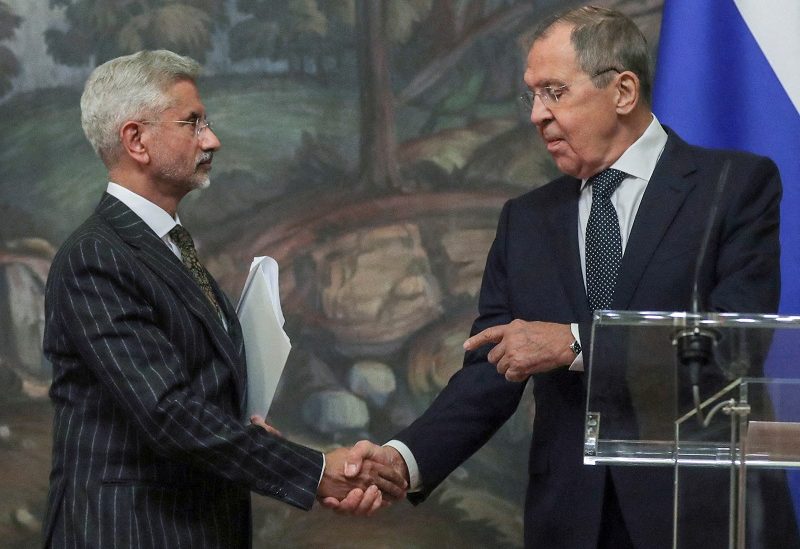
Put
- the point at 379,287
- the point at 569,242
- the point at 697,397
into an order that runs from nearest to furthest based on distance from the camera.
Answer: the point at 697,397
the point at 569,242
the point at 379,287

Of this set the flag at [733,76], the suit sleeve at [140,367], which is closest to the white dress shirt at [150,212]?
the suit sleeve at [140,367]

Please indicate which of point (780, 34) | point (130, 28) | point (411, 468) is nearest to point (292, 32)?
point (130, 28)

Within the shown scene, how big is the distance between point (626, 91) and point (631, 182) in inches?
10.0

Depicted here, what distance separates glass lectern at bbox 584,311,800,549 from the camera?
2.17 m

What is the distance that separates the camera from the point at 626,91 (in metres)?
3.42

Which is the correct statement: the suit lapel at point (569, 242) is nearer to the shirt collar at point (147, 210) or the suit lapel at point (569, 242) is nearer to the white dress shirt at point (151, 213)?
the white dress shirt at point (151, 213)

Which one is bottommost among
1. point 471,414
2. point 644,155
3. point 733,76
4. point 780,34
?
point 471,414

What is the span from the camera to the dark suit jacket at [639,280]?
122 inches

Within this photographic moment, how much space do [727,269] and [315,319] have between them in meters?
2.00

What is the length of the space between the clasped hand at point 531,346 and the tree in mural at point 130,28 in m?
2.22

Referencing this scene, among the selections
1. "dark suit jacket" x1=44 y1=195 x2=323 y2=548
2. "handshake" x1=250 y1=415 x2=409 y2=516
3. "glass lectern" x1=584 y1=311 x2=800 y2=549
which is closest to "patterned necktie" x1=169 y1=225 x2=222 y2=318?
"dark suit jacket" x1=44 y1=195 x2=323 y2=548

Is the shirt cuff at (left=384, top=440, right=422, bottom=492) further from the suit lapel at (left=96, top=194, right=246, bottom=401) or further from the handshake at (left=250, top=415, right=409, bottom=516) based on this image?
the suit lapel at (left=96, top=194, right=246, bottom=401)

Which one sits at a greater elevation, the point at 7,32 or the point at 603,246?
the point at 7,32

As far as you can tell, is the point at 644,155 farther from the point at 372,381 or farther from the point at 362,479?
the point at 372,381
